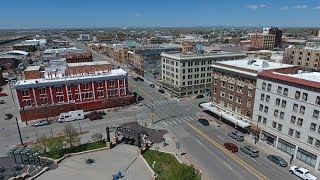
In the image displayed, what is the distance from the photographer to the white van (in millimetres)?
84131

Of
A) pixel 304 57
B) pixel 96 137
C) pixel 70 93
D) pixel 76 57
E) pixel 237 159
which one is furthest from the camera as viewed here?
pixel 76 57

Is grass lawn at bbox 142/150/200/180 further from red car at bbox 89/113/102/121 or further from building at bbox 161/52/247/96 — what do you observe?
building at bbox 161/52/247/96

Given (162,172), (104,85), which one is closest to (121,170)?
(162,172)

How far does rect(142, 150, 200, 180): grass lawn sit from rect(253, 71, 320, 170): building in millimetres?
26958

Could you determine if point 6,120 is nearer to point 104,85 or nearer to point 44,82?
point 44,82

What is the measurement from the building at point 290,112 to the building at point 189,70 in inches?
1665

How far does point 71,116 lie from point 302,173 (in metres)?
68.0

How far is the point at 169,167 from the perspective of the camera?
169ft

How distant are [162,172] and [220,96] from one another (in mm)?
39881

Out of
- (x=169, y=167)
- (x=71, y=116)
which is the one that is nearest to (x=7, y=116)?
(x=71, y=116)

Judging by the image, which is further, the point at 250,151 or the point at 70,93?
the point at 70,93

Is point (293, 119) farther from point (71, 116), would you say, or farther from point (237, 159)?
point (71, 116)

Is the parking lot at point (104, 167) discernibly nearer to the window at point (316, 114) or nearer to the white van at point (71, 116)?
the white van at point (71, 116)

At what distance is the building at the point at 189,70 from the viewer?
349 ft
